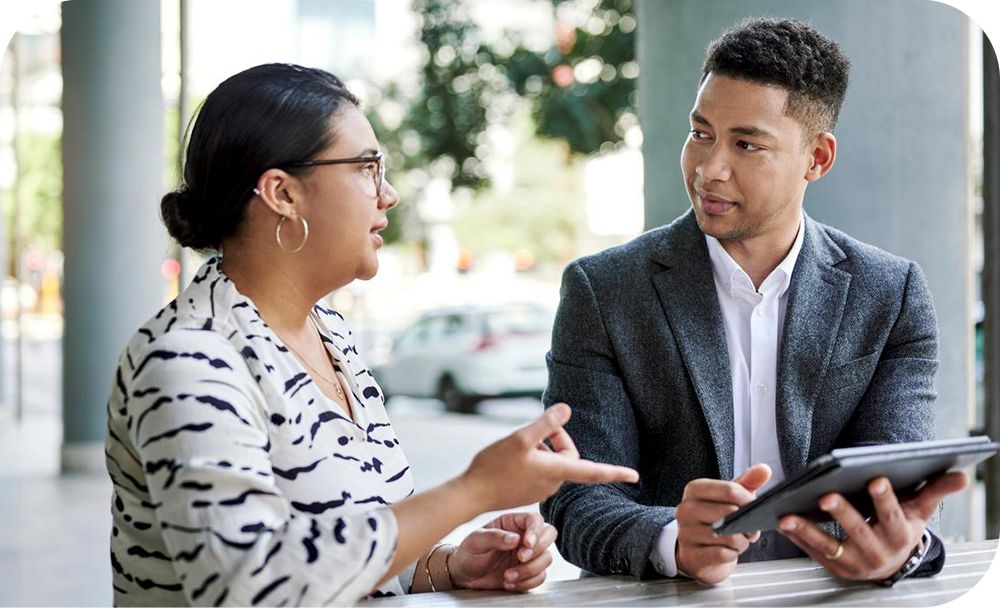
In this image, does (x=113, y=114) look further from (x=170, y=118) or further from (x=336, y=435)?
(x=170, y=118)

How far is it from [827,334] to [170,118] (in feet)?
57.4

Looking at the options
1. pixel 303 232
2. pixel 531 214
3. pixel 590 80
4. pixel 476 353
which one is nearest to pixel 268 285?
pixel 303 232

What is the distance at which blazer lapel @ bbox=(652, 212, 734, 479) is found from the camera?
2.65m

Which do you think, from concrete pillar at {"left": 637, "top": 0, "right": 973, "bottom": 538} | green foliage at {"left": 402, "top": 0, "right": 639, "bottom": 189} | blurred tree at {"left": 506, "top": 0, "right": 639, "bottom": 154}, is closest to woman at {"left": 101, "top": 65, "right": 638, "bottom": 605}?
concrete pillar at {"left": 637, "top": 0, "right": 973, "bottom": 538}

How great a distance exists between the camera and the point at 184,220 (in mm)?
2156

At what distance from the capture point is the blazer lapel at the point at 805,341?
2.65 m

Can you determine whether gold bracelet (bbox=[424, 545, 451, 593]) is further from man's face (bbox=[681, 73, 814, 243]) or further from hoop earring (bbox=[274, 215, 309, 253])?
man's face (bbox=[681, 73, 814, 243])

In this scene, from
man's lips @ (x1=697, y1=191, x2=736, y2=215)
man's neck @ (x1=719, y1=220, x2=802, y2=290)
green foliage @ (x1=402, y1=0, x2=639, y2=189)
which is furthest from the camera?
green foliage @ (x1=402, y1=0, x2=639, y2=189)

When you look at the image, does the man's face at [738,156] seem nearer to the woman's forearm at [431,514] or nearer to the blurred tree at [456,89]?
the woman's forearm at [431,514]

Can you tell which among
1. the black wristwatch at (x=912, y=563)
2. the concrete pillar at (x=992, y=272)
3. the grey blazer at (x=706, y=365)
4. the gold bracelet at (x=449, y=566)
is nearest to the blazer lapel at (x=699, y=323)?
the grey blazer at (x=706, y=365)

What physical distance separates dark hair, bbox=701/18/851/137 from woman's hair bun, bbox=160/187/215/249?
4.20 ft

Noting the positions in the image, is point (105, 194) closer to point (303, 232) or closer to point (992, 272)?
point (992, 272)

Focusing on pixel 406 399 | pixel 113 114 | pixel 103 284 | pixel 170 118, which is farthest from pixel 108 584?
pixel 170 118

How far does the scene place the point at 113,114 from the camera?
31.3 ft
